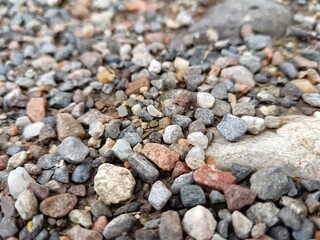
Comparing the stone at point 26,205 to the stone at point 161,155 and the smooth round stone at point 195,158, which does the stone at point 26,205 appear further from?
the smooth round stone at point 195,158

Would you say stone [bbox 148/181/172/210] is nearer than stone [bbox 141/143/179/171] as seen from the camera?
Yes

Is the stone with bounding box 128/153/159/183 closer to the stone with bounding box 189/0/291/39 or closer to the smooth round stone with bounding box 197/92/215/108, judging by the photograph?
the smooth round stone with bounding box 197/92/215/108

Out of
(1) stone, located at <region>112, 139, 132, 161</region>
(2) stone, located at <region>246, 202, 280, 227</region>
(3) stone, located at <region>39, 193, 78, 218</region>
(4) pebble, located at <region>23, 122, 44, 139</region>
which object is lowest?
(2) stone, located at <region>246, 202, 280, 227</region>

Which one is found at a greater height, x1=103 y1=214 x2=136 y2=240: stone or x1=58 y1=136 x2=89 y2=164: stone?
x1=58 y1=136 x2=89 y2=164: stone

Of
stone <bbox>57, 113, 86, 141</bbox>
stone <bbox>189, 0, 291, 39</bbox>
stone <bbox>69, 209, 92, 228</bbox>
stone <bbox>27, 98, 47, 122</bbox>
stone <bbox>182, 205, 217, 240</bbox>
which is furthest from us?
stone <bbox>189, 0, 291, 39</bbox>

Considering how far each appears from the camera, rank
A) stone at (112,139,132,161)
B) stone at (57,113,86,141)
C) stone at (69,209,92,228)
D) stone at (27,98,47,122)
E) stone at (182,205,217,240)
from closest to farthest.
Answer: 1. stone at (182,205,217,240)
2. stone at (69,209,92,228)
3. stone at (112,139,132,161)
4. stone at (57,113,86,141)
5. stone at (27,98,47,122)

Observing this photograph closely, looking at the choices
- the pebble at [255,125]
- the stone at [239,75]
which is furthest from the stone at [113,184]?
the stone at [239,75]

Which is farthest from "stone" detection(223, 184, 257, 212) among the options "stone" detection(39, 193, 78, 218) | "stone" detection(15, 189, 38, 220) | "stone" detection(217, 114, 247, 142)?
"stone" detection(15, 189, 38, 220)
